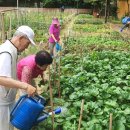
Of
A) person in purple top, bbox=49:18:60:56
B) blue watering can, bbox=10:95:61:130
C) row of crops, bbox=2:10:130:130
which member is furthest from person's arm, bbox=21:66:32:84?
person in purple top, bbox=49:18:60:56

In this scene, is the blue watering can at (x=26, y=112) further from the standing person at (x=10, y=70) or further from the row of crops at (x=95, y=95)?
the row of crops at (x=95, y=95)

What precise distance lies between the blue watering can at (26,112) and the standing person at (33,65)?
1.57 feet

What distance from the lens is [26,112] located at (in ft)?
15.0

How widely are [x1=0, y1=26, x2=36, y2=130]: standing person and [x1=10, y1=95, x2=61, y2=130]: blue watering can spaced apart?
81 mm

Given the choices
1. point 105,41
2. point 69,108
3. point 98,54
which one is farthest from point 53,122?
point 105,41

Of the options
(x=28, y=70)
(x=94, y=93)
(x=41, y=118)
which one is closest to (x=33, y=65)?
(x=28, y=70)

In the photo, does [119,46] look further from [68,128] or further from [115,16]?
[115,16]

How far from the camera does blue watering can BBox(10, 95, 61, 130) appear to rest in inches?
179

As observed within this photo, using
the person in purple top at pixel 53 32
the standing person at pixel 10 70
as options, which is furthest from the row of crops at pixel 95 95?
the person in purple top at pixel 53 32

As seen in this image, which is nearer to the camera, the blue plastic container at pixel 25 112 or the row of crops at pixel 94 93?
the blue plastic container at pixel 25 112

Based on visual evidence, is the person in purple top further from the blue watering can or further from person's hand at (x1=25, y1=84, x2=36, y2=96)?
person's hand at (x1=25, y1=84, x2=36, y2=96)

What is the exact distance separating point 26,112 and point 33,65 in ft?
2.81

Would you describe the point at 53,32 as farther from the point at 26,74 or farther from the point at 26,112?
the point at 26,112

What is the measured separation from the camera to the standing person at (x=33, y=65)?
4.92 meters
